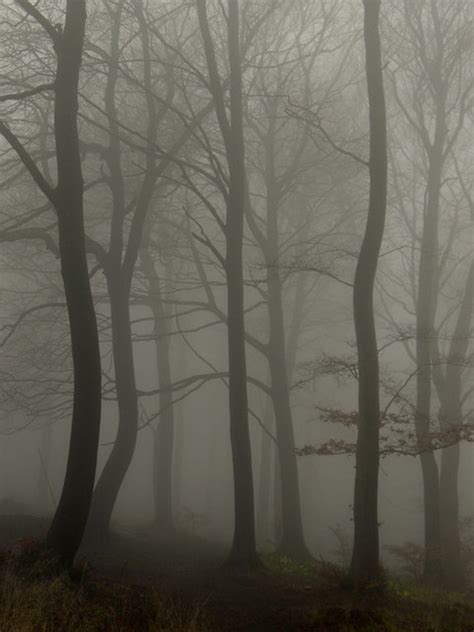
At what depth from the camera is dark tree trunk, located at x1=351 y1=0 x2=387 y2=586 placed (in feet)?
31.5

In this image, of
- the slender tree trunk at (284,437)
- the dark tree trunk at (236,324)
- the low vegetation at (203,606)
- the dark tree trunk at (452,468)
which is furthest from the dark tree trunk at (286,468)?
the low vegetation at (203,606)

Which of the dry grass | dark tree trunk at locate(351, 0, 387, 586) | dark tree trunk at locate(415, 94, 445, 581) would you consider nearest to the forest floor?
the dry grass

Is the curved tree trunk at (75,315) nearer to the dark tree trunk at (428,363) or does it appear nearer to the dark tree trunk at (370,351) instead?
the dark tree trunk at (370,351)

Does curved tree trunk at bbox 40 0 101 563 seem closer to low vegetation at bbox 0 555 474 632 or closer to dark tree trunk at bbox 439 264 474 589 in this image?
low vegetation at bbox 0 555 474 632

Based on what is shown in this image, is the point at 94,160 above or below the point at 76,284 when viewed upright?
above

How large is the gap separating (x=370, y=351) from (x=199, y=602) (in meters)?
4.32

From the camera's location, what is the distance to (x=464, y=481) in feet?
116

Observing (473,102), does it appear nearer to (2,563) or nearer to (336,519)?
(2,563)

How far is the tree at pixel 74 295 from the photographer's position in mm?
8820

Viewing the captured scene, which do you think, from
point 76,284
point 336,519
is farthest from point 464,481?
point 76,284

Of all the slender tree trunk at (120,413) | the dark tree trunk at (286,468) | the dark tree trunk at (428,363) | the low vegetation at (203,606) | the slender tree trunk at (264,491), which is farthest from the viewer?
the slender tree trunk at (264,491)

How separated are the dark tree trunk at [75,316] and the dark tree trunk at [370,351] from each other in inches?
152

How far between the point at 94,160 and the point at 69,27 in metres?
9.53

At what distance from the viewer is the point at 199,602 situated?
7848 mm
